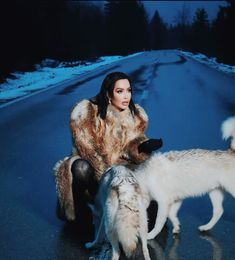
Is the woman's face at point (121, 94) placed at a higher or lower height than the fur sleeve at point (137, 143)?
higher

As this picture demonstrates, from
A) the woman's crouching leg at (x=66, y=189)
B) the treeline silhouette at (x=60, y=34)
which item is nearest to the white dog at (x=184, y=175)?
the woman's crouching leg at (x=66, y=189)

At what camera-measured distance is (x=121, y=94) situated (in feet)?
14.9

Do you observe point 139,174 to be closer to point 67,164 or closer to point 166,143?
point 67,164

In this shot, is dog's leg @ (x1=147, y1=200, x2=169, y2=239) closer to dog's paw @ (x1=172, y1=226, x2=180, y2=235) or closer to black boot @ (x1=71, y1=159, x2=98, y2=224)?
dog's paw @ (x1=172, y1=226, x2=180, y2=235)

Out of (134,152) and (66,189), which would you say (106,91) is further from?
(66,189)

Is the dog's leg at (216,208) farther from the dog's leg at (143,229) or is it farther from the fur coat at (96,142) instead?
the dog's leg at (143,229)

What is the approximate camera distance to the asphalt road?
4227mm

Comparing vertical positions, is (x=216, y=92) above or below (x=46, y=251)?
below

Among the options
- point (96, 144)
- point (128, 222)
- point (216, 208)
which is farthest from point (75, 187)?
point (216, 208)

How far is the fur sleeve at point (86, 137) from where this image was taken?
4.59m

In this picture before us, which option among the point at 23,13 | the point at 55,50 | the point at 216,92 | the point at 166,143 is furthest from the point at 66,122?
the point at 55,50

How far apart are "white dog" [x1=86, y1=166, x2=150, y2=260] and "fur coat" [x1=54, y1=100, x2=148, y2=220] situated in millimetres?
696

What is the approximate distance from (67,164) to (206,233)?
148 cm

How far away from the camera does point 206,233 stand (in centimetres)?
454
